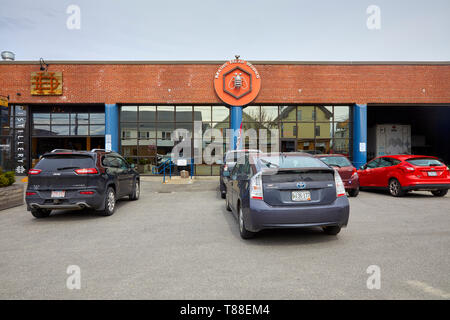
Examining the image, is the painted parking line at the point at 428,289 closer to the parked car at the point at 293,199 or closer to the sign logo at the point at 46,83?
the parked car at the point at 293,199

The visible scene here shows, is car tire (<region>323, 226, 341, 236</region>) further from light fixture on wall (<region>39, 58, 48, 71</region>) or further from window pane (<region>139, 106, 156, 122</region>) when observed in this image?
light fixture on wall (<region>39, 58, 48, 71</region>)

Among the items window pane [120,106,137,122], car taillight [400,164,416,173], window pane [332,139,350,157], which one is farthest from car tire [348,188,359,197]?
window pane [120,106,137,122]

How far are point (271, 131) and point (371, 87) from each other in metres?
6.78

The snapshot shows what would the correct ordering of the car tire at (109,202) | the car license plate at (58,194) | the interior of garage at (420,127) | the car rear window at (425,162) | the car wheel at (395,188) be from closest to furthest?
the car license plate at (58,194) → the car tire at (109,202) → the car rear window at (425,162) → the car wheel at (395,188) → the interior of garage at (420,127)

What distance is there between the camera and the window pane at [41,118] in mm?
19578

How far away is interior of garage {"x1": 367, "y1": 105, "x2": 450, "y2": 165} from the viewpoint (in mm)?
23688

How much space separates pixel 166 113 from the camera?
19.3m

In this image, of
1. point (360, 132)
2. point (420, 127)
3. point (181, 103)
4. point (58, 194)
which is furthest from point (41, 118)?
point (420, 127)

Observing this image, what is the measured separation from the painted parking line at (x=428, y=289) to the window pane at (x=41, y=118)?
856 inches

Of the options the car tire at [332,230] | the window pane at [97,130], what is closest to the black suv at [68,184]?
the car tire at [332,230]

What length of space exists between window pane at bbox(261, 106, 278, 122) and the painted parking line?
645 inches

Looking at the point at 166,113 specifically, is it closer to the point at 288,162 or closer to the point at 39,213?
the point at 39,213
